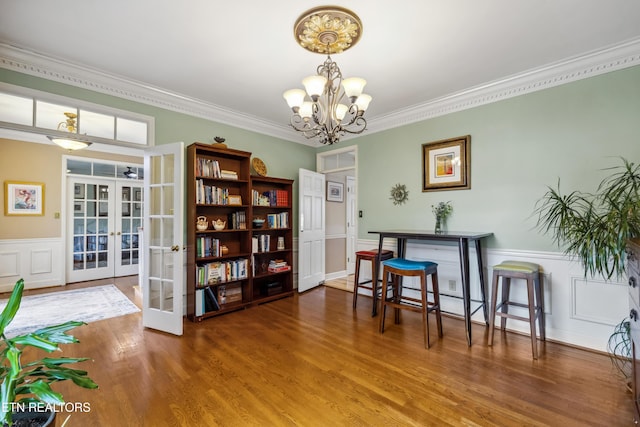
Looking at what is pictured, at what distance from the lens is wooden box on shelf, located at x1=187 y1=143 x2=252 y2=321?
10.8 feet

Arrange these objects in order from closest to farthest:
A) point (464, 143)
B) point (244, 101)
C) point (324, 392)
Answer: point (324, 392) → point (464, 143) → point (244, 101)

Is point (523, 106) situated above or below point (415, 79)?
below

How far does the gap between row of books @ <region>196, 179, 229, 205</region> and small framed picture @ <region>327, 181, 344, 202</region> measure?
2189mm

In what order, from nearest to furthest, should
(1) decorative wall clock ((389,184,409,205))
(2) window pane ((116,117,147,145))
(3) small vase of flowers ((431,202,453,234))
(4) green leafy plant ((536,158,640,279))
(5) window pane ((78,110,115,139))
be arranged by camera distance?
(4) green leafy plant ((536,158,640,279))
(5) window pane ((78,110,115,139))
(2) window pane ((116,117,147,145))
(3) small vase of flowers ((431,202,453,234))
(1) decorative wall clock ((389,184,409,205))

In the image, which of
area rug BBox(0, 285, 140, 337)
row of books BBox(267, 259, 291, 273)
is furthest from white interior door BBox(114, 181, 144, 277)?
row of books BBox(267, 259, 291, 273)

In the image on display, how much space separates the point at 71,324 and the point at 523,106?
13.1 ft

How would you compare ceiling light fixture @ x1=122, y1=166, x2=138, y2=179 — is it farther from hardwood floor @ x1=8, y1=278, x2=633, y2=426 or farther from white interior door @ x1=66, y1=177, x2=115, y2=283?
hardwood floor @ x1=8, y1=278, x2=633, y2=426

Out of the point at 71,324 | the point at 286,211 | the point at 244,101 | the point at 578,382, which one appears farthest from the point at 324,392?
the point at 244,101

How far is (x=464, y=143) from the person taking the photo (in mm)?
3363

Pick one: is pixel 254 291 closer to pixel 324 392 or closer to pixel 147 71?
pixel 324 392

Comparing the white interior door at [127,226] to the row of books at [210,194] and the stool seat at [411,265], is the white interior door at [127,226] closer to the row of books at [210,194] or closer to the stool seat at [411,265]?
the row of books at [210,194]

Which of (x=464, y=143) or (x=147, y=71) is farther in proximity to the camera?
(x=464, y=143)

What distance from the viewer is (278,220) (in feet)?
14.3

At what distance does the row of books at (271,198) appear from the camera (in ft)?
13.3
